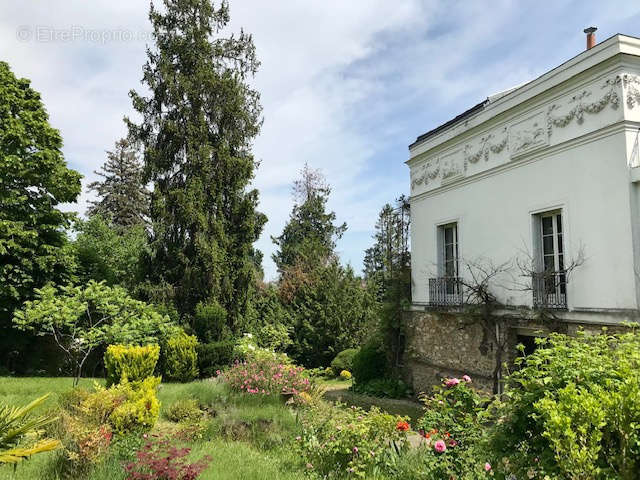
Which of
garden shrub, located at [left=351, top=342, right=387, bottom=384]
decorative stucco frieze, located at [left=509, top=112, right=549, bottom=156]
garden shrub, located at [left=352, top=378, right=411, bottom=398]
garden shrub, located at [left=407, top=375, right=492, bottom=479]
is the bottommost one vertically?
garden shrub, located at [left=352, top=378, right=411, bottom=398]

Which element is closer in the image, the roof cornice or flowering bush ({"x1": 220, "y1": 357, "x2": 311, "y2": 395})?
the roof cornice

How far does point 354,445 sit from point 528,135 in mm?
7557

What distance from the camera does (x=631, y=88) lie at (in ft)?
25.2

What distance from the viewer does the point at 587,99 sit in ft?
27.2

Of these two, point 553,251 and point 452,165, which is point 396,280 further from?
point 553,251

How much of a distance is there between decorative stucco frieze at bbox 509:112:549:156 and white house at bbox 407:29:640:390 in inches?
0.8

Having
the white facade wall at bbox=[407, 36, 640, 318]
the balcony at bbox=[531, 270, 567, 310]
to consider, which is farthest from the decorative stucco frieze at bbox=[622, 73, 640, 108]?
the balcony at bbox=[531, 270, 567, 310]

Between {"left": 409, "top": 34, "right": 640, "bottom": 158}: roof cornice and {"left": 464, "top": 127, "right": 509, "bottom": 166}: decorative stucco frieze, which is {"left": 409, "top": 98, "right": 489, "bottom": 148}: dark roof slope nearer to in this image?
{"left": 409, "top": 34, "right": 640, "bottom": 158}: roof cornice

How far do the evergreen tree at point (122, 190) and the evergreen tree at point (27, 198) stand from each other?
13.3 meters

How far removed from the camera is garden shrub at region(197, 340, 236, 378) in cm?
1334

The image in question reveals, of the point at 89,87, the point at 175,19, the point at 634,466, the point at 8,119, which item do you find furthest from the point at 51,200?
the point at 634,466

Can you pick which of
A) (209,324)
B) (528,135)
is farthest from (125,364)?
(528,135)

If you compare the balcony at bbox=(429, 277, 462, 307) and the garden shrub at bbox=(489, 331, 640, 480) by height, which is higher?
the balcony at bbox=(429, 277, 462, 307)

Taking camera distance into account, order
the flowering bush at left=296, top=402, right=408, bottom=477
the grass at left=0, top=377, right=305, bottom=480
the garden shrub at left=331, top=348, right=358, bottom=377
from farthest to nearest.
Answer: the garden shrub at left=331, top=348, right=358, bottom=377, the flowering bush at left=296, top=402, right=408, bottom=477, the grass at left=0, top=377, right=305, bottom=480
